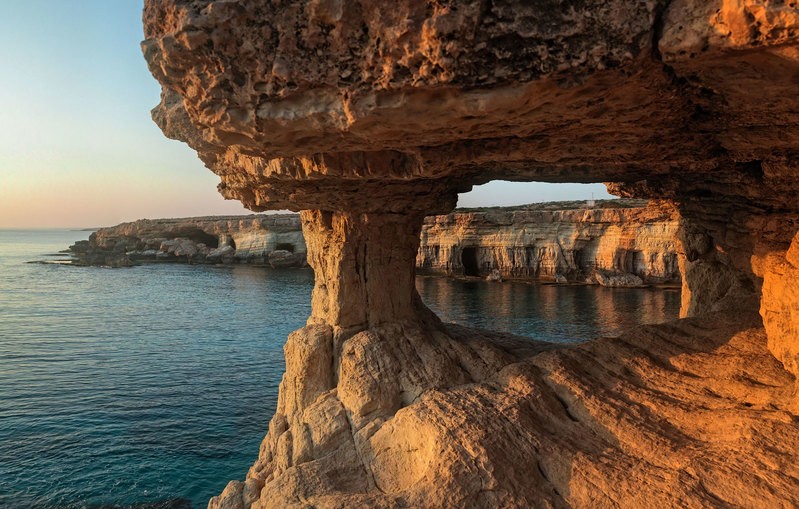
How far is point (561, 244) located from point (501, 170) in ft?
133

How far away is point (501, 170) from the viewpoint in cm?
1070

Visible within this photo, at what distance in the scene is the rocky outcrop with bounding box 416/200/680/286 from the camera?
4419cm

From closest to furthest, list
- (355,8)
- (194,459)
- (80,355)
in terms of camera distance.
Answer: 1. (355,8)
2. (194,459)
3. (80,355)

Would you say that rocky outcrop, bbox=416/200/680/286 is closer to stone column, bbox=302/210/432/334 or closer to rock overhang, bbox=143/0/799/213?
stone column, bbox=302/210/432/334

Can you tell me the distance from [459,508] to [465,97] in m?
4.37

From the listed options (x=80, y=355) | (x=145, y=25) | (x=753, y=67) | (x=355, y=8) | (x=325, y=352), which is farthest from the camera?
(x=80, y=355)

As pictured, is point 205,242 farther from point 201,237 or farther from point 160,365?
point 160,365

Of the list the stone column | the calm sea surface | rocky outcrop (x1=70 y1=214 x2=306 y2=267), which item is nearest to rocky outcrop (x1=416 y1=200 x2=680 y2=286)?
the calm sea surface

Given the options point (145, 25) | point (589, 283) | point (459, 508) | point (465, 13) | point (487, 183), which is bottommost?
point (589, 283)

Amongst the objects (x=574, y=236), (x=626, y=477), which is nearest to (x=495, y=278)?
(x=574, y=236)

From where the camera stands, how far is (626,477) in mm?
5840

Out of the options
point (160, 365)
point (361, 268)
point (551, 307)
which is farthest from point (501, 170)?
point (551, 307)

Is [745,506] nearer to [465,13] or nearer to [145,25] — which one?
[465,13]

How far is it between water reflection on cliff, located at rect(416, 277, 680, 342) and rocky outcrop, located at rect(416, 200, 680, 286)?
87.3 inches
